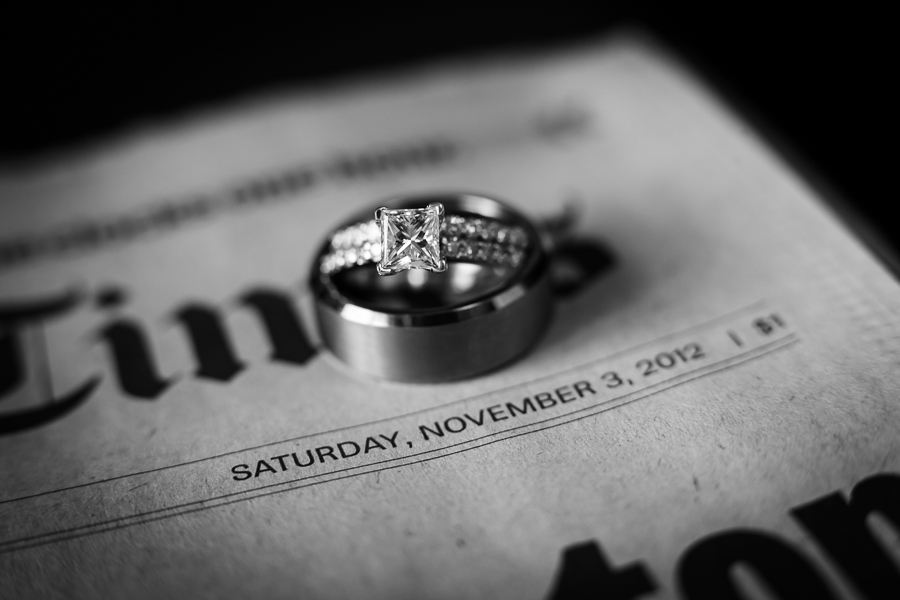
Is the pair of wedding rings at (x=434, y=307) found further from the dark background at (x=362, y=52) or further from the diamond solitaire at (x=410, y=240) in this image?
the dark background at (x=362, y=52)

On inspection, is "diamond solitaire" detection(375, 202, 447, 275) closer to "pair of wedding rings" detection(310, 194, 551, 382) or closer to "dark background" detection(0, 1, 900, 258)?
"pair of wedding rings" detection(310, 194, 551, 382)

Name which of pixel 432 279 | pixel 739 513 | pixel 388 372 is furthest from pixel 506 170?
pixel 739 513

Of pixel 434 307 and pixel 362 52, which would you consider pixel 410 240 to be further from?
pixel 362 52

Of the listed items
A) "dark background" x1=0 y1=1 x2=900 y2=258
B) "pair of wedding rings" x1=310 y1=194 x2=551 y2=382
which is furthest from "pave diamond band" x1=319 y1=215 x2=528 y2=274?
"dark background" x1=0 y1=1 x2=900 y2=258

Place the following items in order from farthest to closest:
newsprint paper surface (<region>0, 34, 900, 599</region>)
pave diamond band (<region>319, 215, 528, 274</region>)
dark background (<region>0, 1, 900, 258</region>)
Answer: dark background (<region>0, 1, 900, 258</region>) → pave diamond band (<region>319, 215, 528, 274</region>) → newsprint paper surface (<region>0, 34, 900, 599</region>)

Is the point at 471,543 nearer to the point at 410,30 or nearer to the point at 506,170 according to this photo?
the point at 506,170

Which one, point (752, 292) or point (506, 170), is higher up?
point (506, 170)

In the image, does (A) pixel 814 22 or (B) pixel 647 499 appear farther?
(A) pixel 814 22

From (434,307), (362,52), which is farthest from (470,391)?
(362,52)
